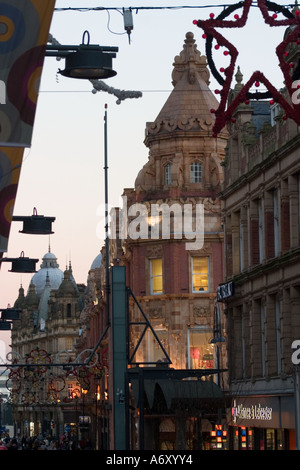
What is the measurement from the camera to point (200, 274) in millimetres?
72125

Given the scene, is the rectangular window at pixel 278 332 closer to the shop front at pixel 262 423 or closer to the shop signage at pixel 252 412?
the shop front at pixel 262 423

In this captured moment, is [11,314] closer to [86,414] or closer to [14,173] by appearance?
[14,173]

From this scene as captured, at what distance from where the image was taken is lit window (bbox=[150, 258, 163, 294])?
2852 inches

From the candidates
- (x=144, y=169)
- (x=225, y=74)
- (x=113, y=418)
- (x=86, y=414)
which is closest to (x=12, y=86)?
(x=225, y=74)

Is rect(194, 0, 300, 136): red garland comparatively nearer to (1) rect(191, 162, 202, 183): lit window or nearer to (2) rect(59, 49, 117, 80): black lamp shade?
(2) rect(59, 49, 117, 80): black lamp shade

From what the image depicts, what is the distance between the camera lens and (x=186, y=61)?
3007 inches

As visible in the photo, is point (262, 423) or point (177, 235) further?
point (177, 235)

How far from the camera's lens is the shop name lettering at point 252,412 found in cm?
4475

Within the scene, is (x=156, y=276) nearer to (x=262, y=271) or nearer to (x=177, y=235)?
(x=177, y=235)

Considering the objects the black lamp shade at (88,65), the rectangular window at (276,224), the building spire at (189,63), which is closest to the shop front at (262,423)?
the rectangular window at (276,224)

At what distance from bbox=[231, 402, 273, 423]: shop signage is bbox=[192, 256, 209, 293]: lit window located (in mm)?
21377

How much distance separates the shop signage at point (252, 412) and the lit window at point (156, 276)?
22.2 meters

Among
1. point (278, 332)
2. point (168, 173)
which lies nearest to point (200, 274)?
point (168, 173)
